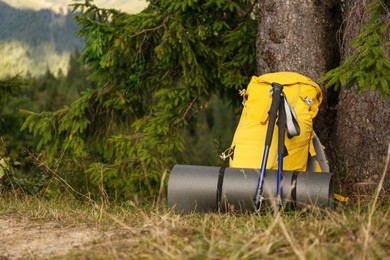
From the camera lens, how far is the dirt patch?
13.9 ft

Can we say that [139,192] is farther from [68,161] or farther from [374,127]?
[374,127]

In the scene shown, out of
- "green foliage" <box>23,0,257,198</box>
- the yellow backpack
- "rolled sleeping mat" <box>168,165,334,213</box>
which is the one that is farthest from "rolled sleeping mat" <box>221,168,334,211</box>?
"green foliage" <box>23,0,257,198</box>

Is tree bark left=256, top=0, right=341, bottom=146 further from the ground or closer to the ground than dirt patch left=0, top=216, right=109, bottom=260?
further from the ground

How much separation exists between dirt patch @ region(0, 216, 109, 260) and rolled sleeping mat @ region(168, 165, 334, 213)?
100cm

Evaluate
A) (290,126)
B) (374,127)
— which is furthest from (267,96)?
(374,127)

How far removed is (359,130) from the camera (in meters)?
6.97

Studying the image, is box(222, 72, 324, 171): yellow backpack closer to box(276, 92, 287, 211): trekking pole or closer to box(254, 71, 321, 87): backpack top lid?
box(254, 71, 321, 87): backpack top lid

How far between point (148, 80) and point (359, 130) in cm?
340

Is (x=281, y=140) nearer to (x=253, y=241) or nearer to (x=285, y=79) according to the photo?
(x=285, y=79)

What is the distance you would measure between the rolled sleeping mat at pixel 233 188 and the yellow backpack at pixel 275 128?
0.32 m

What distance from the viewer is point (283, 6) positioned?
7.30 metres

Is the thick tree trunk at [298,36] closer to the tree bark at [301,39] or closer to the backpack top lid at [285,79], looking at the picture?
the tree bark at [301,39]

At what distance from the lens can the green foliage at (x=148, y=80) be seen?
8.68m

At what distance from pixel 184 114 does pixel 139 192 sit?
1.16 m
